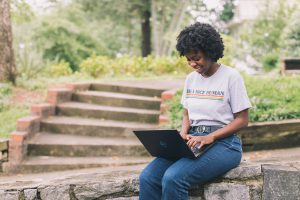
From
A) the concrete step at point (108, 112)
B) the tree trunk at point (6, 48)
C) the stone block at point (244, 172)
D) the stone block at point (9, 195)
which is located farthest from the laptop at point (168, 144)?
the tree trunk at point (6, 48)

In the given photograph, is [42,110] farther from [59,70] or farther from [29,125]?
[59,70]

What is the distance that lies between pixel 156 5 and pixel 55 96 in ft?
49.2

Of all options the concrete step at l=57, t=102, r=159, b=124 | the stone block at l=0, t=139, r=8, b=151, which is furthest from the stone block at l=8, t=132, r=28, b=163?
the concrete step at l=57, t=102, r=159, b=124

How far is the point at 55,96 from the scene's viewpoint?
8359 millimetres

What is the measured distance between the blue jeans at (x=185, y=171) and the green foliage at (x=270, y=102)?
2.98 metres

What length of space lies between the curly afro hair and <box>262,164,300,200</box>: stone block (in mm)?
970

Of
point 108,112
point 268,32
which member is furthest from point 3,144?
point 268,32

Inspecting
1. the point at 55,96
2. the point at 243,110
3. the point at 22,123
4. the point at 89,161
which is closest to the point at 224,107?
the point at 243,110

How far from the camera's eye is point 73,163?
Result: 6.70 metres

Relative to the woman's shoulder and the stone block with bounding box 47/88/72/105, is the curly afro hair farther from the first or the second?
the stone block with bounding box 47/88/72/105

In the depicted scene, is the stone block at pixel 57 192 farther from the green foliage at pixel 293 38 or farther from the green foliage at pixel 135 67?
the green foliage at pixel 293 38

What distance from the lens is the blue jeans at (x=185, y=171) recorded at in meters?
3.38

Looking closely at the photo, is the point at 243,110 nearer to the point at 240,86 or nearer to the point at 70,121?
the point at 240,86

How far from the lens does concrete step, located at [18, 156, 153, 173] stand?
21.8 ft
